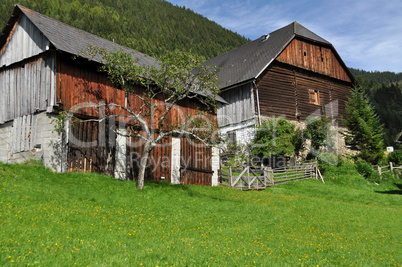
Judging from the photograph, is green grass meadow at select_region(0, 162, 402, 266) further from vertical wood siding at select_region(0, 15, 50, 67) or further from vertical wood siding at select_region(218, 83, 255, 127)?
vertical wood siding at select_region(218, 83, 255, 127)

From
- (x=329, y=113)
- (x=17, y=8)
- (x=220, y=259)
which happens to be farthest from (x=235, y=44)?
(x=220, y=259)

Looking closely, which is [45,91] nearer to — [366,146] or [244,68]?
[244,68]

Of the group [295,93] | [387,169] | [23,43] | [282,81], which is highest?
[282,81]

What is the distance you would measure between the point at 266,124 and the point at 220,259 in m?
21.7

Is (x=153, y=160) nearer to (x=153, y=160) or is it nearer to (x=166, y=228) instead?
(x=153, y=160)

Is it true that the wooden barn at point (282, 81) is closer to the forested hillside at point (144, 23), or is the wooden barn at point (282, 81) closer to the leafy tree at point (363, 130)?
the leafy tree at point (363, 130)

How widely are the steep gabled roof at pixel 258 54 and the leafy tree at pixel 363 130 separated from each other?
6.56 m

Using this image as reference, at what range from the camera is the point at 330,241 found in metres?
10.3

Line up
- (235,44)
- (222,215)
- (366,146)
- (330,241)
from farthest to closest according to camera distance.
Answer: (235,44) < (366,146) < (222,215) < (330,241)

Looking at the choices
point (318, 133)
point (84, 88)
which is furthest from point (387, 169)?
point (84, 88)

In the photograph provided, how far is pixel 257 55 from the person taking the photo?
32656mm

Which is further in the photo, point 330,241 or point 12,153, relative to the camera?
point 12,153

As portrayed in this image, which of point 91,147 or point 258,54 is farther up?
point 258,54

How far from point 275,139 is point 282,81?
6761 mm
